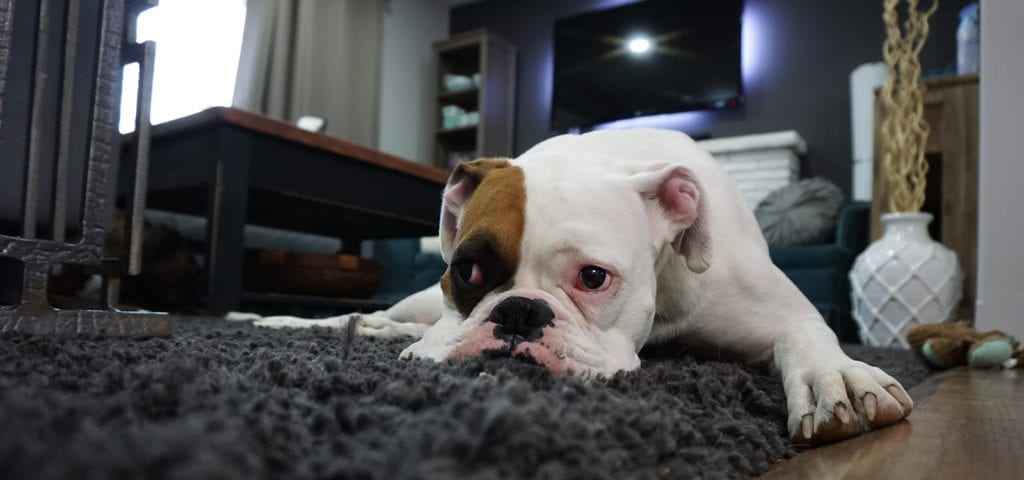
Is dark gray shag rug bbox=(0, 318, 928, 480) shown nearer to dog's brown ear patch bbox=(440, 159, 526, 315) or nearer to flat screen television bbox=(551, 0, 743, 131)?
dog's brown ear patch bbox=(440, 159, 526, 315)

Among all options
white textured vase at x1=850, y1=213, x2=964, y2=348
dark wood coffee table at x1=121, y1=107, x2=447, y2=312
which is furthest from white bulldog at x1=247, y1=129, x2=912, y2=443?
white textured vase at x1=850, y1=213, x2=964, y2=348

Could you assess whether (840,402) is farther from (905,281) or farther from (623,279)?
(905,281)

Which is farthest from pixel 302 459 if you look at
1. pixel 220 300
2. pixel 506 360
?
pixel 220 300

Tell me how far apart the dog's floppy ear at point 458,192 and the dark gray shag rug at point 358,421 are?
0.97ft

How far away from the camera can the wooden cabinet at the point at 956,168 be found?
10.0ft

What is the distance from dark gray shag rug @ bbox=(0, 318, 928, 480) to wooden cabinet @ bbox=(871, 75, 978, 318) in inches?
105

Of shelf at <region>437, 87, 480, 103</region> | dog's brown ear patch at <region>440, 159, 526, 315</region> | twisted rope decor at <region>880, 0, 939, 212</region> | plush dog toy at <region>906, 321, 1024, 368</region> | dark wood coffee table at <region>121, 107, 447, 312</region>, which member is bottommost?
plush dog toy at <region>906, 321, 1024, 368</region>

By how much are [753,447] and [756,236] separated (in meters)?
0.61

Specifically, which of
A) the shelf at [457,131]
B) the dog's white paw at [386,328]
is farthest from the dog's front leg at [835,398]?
the shelf at [457,131]

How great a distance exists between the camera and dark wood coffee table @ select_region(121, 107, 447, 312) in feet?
6.96

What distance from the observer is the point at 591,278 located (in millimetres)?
884

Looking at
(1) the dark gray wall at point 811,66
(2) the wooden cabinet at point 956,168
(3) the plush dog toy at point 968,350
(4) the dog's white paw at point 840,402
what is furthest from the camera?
(1) the dark gray wall at point 811,66

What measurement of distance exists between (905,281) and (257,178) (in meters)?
2.14

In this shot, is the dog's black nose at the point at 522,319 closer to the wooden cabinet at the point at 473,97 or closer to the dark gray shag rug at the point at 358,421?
the dark gray shag rug at the point at 358,421
